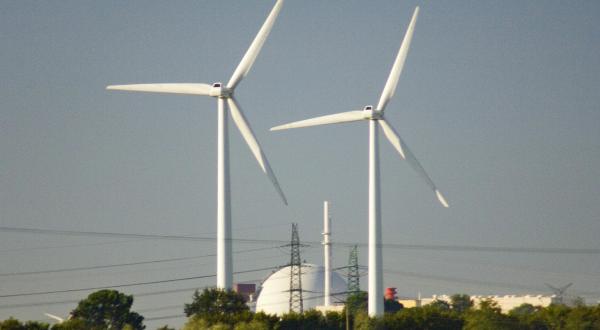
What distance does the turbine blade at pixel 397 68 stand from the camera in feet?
520

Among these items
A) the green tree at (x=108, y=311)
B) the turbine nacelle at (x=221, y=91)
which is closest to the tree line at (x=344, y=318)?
the green tree at (x=108, y=311)

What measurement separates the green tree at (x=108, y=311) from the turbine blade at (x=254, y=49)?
5627 cm

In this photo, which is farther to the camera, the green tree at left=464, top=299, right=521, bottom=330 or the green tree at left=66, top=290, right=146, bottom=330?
the green tree at left=66, top=290, right=146, bottom=330

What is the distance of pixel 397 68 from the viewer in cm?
16250

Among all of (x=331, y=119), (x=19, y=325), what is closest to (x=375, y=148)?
(x=331, y=119)

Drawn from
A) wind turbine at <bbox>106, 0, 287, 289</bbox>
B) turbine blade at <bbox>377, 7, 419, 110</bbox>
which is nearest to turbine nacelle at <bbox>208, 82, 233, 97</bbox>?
wind turbine at <bbox>106, 0, 287, 289</bbox>

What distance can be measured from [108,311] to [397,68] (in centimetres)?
6811

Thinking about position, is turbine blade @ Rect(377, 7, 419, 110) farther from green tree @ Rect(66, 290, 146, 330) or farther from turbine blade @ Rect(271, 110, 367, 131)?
green tree @ Rect(66, 290, 146, 330)

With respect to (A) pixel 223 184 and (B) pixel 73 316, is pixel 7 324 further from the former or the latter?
(B) pixel 73 316

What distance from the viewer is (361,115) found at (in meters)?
172

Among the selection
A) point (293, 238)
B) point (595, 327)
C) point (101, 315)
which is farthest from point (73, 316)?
point (595, 327)

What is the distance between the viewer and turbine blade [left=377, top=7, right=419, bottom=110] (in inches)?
6235

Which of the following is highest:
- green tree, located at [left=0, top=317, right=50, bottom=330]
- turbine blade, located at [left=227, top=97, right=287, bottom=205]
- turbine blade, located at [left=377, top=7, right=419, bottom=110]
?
turbine blade, located at [left=377, top=7, right=419, bottom=110]

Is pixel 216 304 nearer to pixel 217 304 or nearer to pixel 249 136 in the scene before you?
pixel 217 304
